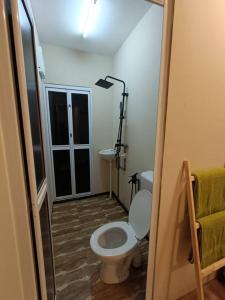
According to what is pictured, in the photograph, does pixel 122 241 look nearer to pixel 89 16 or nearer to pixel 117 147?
pixel 117 147

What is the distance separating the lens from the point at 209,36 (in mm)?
908

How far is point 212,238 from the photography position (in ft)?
3.37

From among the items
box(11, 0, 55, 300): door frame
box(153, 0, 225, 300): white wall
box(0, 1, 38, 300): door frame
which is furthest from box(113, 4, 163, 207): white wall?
box(0, 1, 38, 300): door frame

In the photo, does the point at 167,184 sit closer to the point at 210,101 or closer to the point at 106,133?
the point at 210,101

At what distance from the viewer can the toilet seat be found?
1.32 m

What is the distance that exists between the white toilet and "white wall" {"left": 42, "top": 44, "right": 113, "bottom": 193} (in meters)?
1.45

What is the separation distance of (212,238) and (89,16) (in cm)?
235

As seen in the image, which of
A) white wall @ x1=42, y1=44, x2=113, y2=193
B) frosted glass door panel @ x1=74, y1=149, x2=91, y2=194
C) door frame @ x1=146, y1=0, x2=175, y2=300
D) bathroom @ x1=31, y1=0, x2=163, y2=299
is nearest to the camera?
door frame @ x1=146, y1=0, x2=175, y2=300

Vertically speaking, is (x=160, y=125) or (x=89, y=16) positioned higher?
(x=89, y=16)

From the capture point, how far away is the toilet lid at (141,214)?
4.81 ft

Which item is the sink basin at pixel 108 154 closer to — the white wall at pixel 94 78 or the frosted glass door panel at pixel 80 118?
the white wall at pixel 94 78

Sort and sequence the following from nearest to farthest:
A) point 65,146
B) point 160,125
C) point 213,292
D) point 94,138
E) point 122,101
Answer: point 160,125 < point 213,292 < point 122,101 < point 65,146 < point 94,138

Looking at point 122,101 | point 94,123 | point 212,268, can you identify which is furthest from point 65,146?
point 212,268

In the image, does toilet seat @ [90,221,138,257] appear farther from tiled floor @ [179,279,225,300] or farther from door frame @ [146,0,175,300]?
tiled floor @ [179,279,225,300]
